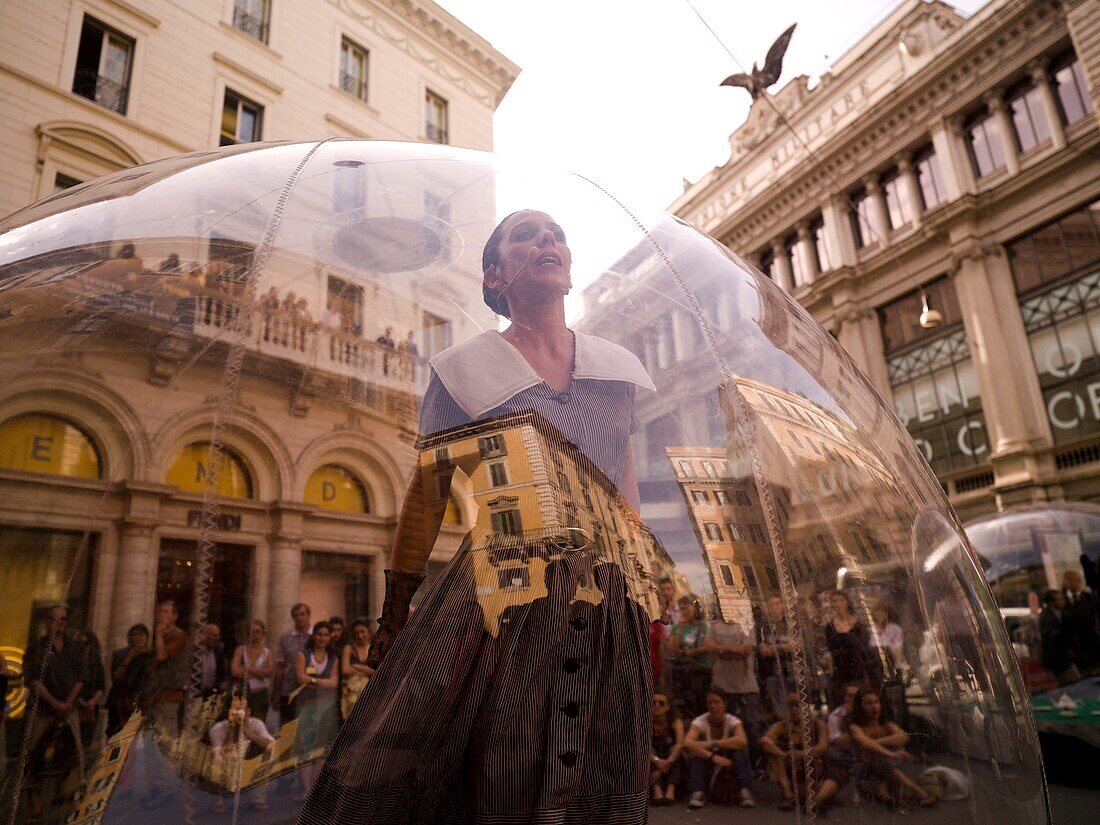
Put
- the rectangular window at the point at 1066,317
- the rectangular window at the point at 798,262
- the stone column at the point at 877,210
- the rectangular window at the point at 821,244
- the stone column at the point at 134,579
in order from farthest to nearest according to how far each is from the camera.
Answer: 1. the rectangular window at the point at 798,262
2. the rectangular window at the point at 821,244
3. the stone column at the point at 877,210
4. the rectangular window at the point at 1066,317
5. the stone column at the point at 134,579

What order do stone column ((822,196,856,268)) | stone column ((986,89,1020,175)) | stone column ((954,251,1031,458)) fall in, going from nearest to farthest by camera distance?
stone column ((954,251,1031,458)), stone column ((986,89,1020,175)), stone column ((822,196,856,268))

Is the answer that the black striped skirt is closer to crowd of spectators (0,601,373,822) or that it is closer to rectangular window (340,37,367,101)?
crowd of spectators (0,601,373,822)

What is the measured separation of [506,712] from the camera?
1484mm

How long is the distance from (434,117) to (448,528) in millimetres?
14547

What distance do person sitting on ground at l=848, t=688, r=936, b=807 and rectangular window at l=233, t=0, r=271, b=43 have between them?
50.3 feet

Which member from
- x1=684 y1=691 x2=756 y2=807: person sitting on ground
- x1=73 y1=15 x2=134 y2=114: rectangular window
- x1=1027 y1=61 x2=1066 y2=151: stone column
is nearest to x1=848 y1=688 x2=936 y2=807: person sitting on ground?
x1=684 y1=691 x2=756 y2=807: person sitting on ground

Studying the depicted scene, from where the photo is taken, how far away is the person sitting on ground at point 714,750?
161cm

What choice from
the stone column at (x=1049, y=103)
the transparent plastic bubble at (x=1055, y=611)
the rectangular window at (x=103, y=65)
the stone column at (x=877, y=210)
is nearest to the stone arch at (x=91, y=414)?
the transparent plastic bubble at (x=1055, y=611)

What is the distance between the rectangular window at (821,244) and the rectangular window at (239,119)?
703 inches

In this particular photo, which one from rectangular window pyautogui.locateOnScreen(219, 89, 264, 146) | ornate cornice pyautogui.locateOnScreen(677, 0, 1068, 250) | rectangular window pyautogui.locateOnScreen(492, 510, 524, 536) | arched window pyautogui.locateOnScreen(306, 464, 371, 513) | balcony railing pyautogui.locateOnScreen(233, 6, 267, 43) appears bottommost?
rectangular window pyautogui.locateOnScreen(492, 510, 524, 536)

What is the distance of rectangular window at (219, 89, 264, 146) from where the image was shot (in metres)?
12.9

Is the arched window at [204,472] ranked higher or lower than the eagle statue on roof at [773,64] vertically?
lower

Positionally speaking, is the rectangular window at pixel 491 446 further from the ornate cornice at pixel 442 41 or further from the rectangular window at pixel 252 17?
the ornate cornice at pixel 442 41


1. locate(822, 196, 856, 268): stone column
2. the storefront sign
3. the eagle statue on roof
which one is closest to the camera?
the storefront sign
